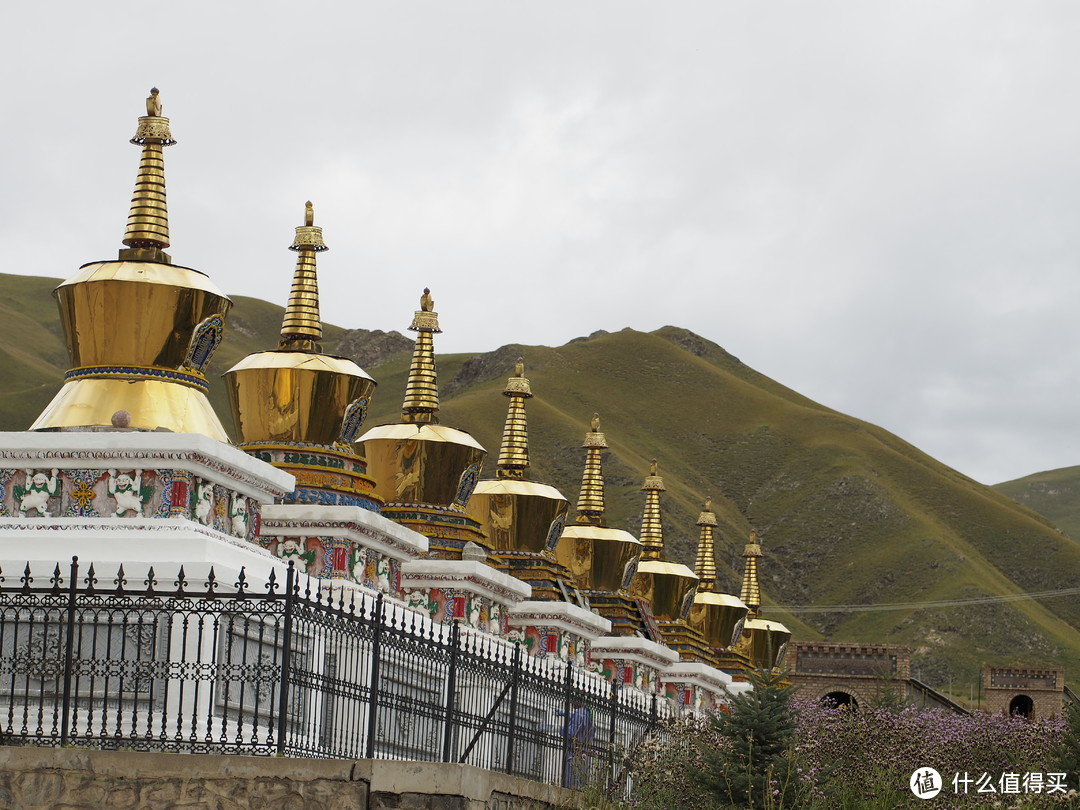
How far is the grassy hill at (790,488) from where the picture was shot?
110 metres

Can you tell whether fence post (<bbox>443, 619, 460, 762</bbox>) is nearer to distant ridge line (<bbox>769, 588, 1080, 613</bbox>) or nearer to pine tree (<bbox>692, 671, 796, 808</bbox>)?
pine tree (<bbox>692, 671, 796, 808</bbox>)

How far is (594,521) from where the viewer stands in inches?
1532

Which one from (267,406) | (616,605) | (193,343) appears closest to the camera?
(193,343)

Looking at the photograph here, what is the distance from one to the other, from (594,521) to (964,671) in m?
66.6

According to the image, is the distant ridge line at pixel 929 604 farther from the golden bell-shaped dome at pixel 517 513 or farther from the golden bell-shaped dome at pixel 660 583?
the golden bell-shaped dome at pixel 517 513

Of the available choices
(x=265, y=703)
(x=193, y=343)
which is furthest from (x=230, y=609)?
(x=193, y=343)

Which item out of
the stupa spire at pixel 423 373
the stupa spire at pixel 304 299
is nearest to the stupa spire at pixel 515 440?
the stupa spire at pixel 423 373

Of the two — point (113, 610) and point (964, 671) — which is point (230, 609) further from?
point (964, 671)

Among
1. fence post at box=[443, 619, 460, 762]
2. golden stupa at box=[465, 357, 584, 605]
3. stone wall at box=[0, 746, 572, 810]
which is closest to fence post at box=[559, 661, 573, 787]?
fence post at box=[443, 619, 460, 762]

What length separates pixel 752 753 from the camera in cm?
1825

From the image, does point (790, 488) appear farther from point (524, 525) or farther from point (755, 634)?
point (524, 525)

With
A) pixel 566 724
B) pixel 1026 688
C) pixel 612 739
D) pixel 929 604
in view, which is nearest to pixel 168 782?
pixel 566 724

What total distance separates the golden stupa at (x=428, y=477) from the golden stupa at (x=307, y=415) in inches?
148

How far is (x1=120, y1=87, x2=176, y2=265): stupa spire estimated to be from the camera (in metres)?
20.6
